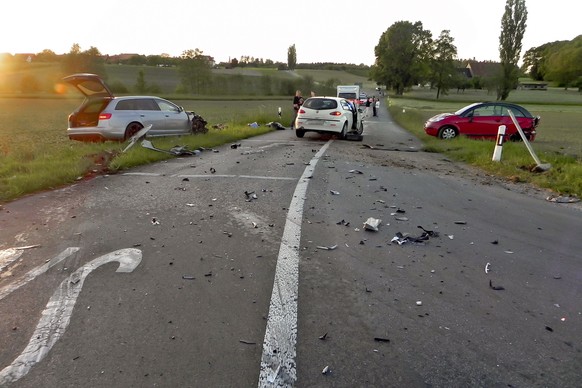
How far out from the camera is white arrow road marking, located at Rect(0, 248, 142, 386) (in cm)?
251

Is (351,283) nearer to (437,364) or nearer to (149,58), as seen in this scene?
(437,364)

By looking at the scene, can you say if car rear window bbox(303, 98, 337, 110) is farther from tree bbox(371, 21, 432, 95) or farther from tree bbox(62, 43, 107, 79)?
tree bbox(371, 21, 432, 95)

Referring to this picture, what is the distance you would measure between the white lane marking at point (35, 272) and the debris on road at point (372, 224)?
3.38m

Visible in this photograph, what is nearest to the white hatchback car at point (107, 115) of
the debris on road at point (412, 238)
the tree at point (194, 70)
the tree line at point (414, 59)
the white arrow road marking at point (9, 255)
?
the white arrow road marking at point (9, 255)

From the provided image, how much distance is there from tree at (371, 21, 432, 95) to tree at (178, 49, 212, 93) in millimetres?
40107

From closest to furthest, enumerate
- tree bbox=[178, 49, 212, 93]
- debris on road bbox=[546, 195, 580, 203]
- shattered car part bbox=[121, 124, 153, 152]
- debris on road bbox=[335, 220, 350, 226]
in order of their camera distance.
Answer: debris on road bbox=[335, 220, 350, 226]
debris on road bbox=[546, 195, 580, 203]
shattered car part bbox=[121, 124, 153, 152]
tree bbox=[178, 49, 212, 93]

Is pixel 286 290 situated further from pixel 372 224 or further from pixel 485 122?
pixel 485 122

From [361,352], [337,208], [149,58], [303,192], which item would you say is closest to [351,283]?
[361,352]

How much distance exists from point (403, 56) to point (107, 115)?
88.8m

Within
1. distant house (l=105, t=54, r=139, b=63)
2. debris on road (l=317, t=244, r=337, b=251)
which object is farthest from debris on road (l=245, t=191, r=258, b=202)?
distant house (l=105, t=54, r=139, b=63)

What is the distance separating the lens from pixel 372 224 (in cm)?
522

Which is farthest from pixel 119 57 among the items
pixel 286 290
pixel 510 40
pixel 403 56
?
pixel 286 290

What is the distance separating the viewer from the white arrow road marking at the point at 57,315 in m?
2.51

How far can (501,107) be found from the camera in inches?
645
